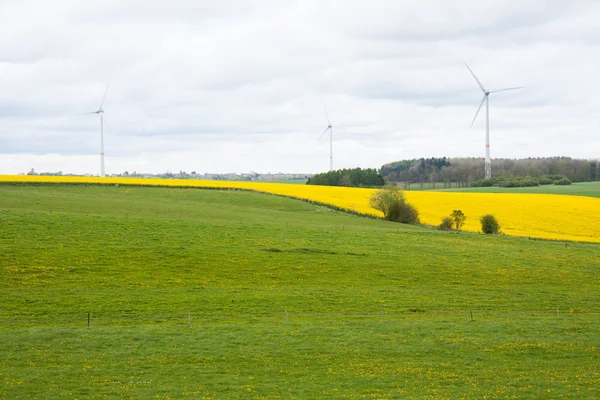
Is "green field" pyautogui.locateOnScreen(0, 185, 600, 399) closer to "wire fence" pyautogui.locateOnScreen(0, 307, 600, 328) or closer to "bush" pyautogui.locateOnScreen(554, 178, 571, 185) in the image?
"wire fence" pyautogui.locateOnScreen(0, 307, 600, 328)

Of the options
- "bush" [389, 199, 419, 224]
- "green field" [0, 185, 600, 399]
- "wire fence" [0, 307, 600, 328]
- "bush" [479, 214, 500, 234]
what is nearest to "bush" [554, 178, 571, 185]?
"bush" [389, 199, 419, 224]

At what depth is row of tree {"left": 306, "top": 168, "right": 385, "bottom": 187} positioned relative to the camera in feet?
549

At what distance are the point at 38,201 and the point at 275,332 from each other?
4914 centimetres

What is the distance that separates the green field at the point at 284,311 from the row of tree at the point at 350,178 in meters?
101

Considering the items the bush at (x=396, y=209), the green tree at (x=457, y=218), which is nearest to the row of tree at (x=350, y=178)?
the bush at (x=396, y=209)

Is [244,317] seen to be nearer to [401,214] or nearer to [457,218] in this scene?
[457,218]

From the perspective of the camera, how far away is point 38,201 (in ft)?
231

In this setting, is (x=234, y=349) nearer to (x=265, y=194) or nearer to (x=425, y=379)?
(x=425, y=379)

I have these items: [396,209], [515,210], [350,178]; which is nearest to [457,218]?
[396,209]

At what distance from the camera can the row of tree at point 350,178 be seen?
167250mm

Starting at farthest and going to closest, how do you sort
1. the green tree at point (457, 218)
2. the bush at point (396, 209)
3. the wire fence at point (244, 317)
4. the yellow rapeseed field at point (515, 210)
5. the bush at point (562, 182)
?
1. the bush at point (562, 182)
2. the bush at point (396, 209)
3. the yellow rapeseed field at point (515, 210)
4. the green tree at point (457, 218)
5. the wire fence at point (244, 317)

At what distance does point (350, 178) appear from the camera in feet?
575

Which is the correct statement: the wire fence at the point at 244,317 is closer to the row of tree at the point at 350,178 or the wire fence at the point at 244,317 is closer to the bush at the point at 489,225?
the bush at the point at 489,225

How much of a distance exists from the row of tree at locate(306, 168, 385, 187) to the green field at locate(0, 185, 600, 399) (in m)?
101
